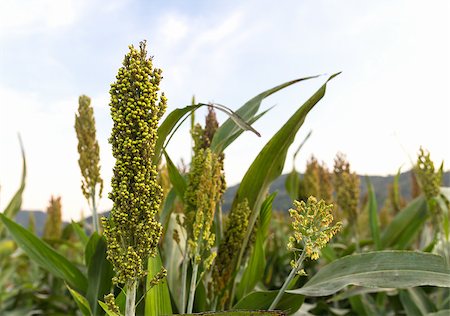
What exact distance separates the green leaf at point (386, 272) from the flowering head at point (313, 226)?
284 mm

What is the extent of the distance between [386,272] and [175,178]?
76 centimetres

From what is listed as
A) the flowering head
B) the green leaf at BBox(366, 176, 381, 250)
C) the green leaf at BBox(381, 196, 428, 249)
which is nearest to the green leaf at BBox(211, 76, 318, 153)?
the flowering head

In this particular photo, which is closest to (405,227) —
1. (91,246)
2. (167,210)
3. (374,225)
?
(374,225)

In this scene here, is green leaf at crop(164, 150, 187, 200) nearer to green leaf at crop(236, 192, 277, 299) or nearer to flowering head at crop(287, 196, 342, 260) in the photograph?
green leaf at crop(236, 192, 277, 299)

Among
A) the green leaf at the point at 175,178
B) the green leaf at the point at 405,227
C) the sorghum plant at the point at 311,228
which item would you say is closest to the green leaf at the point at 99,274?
the green leaf at the point at 175,178

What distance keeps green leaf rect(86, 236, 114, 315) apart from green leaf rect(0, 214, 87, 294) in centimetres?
16

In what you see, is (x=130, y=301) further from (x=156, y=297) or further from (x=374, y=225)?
(x=374, y=225)

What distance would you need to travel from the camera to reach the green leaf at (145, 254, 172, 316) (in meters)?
1.28

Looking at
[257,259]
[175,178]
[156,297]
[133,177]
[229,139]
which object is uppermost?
[229,139]

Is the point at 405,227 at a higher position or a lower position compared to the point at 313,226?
higher

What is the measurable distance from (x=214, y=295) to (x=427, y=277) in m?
0.65

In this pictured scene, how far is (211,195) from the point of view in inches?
51.1

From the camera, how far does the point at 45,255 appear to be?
1.86 m

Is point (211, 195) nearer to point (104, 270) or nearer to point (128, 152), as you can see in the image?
point (128, 152)
